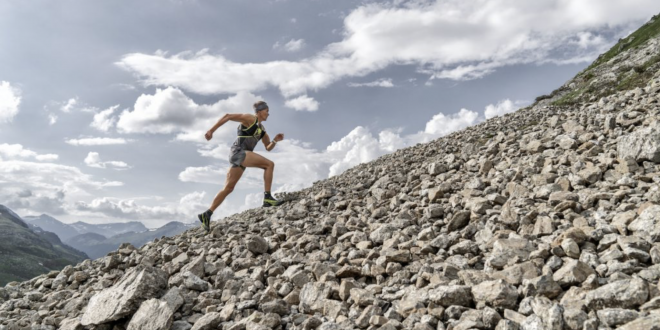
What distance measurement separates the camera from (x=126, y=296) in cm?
732

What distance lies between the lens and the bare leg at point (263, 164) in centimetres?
1404

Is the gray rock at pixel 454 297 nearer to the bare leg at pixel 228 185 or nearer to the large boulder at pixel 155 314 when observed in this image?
the large boulder at pixel 155 314

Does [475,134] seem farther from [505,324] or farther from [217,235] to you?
[505,324]

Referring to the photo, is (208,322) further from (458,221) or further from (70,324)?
(458,221)

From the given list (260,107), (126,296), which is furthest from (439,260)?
(260,107)

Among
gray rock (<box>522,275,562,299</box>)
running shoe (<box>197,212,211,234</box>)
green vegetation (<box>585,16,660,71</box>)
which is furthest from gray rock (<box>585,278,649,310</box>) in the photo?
green vegetation (<box>585,16,660,71</box>)

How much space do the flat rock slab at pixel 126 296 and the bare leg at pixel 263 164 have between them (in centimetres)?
641

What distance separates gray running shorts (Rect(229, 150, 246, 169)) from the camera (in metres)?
13.9

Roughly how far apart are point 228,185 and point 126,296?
679 centimetres

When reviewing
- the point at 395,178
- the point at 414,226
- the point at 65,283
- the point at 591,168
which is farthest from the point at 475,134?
the point at 65,283

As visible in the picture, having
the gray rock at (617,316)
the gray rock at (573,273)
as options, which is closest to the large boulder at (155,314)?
the gray rock at (573,273)

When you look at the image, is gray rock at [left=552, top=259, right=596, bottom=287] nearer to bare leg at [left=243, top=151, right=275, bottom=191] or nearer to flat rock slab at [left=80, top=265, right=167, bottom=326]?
flat rock slab at [left=80, top=265, right=167, bottom=326]

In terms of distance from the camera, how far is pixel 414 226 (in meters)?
8.98

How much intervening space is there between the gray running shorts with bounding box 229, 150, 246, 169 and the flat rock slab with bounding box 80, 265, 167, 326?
621cm
